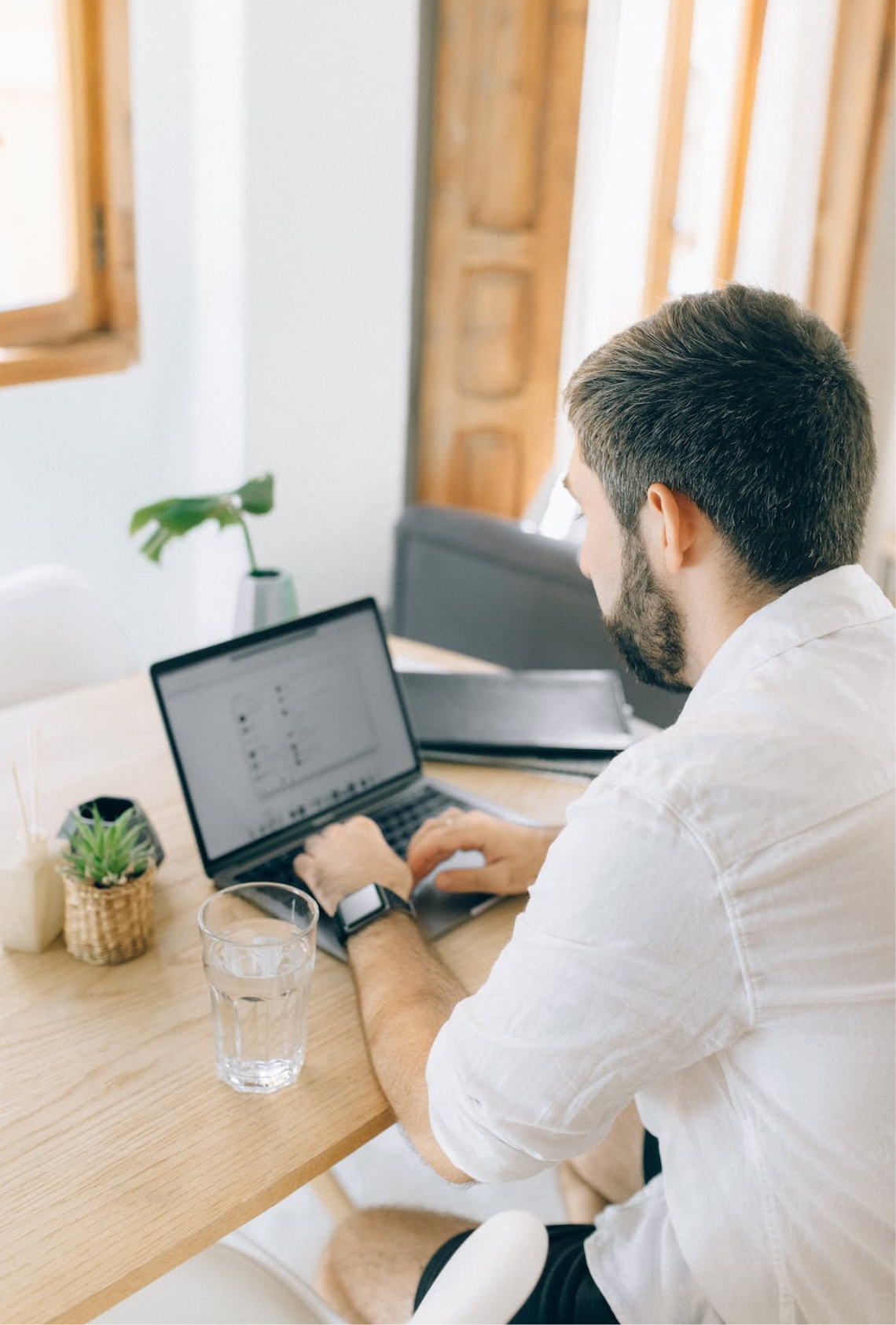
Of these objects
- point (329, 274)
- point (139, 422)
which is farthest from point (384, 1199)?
point (329, 274)

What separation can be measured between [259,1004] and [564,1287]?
362mm

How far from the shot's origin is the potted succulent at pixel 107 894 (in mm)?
1060

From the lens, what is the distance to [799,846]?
77cm

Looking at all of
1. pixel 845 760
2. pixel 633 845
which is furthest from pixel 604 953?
pixel 845 760

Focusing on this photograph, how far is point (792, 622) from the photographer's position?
2.91ft

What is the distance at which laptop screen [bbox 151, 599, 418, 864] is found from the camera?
1.21 m

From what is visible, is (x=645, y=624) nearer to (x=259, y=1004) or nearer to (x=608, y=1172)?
(x=259, y=1004)

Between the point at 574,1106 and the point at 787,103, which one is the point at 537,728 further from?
the point at 787,103

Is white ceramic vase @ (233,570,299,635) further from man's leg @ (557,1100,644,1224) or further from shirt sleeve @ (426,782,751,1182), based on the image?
shirt sleeve @ (426,782,751,1182)

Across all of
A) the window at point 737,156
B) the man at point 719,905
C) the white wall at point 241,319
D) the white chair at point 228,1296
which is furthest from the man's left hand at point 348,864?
the window at point 737,156

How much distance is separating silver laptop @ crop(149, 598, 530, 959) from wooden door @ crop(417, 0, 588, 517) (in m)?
1.54

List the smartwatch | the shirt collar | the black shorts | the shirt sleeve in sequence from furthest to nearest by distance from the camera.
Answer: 1. the smartwatch
2. the black shorts
3. the shirt collar
4. the shirt sleeve

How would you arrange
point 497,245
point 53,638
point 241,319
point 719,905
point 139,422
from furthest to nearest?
point 497,245 → point 139,422 → point 241,319 → point 53,638 → point 719,905

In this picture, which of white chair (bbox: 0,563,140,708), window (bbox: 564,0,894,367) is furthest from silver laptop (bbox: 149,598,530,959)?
window (bbox: 564,0,894,367)
